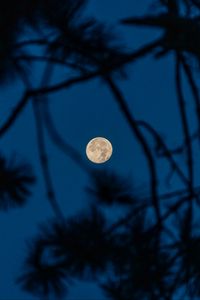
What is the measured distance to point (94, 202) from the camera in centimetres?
101

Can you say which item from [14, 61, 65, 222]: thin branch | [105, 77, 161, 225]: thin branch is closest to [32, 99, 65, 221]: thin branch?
[14, 61, 65, 222]: thin branch

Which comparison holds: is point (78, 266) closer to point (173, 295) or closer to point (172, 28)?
point (173, 295)

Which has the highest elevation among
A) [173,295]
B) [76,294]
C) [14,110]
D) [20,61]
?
[20,61]

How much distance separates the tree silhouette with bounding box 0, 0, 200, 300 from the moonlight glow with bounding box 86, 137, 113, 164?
18 cm

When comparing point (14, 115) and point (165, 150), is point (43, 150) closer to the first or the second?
point (14, 115)

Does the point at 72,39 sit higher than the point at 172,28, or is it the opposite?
the point at 72,39

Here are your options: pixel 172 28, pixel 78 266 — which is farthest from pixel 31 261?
pixel 172 28

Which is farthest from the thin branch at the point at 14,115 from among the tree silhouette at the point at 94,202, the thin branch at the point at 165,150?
the thin branch at the point at 165,150

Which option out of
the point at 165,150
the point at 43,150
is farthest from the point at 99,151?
the point at 43,150

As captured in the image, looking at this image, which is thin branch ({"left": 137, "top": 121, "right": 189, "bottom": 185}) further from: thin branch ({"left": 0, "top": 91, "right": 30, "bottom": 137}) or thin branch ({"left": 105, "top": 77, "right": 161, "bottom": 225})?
thin branch ({"left": 0, "top": 91, "right": 30, "bottom": 137})

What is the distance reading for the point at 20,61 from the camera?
42.4 inches

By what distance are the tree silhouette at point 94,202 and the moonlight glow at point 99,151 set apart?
0.18 metres

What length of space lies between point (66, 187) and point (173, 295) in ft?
3.31

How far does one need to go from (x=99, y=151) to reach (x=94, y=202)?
34cm
